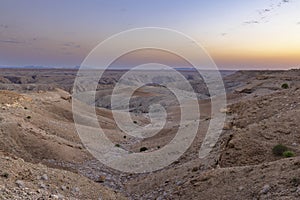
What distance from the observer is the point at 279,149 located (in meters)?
11.6

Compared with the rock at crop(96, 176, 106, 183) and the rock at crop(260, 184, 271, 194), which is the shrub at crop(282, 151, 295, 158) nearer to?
the rock at crop(260, 184, 271, 194)

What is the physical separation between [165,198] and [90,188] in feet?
9.00

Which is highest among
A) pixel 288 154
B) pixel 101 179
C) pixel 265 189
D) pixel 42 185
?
pixel 288 154

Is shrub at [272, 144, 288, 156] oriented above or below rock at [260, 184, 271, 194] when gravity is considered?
above

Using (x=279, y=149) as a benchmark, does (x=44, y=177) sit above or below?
below

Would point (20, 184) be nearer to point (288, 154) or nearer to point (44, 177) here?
point (44, 177)

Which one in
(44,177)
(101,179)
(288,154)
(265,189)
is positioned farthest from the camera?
(101,179)

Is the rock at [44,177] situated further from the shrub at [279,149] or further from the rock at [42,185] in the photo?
the shrub at [279,149]

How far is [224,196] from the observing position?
9250 millimetres

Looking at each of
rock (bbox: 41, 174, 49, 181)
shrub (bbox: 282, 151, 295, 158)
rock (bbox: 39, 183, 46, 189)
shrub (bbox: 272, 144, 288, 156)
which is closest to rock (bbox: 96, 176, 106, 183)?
rock (bbox: 41, 174, 49, 181)

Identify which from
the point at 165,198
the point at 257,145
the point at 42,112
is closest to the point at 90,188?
the point at 165,198

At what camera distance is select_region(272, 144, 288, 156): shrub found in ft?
37.7

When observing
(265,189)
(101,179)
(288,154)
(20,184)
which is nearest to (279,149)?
(288,154)

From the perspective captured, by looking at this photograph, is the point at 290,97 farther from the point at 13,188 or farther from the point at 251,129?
the point at 13,188
